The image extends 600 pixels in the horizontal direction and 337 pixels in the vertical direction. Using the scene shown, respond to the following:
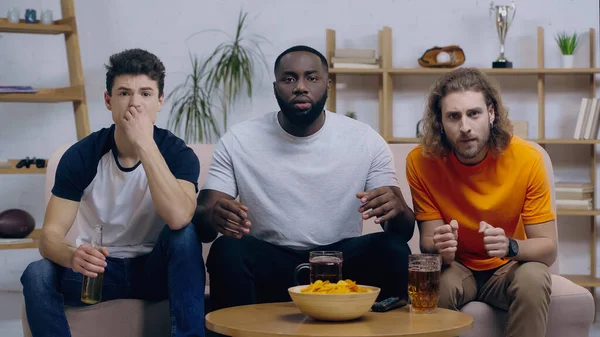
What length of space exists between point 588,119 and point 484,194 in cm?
220

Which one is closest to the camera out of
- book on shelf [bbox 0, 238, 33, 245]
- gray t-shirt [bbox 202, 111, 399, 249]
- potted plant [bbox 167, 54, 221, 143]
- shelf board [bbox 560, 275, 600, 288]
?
gray t-shirt [bbox 202, 111, 399, 249]

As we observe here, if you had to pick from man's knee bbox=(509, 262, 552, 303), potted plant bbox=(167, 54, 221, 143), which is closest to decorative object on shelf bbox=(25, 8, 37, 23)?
potted plant bbox=(167, 54, 221, 143)

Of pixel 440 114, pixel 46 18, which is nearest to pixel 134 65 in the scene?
pixel 440 114

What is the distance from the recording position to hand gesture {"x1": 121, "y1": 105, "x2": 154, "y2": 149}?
7.67ft

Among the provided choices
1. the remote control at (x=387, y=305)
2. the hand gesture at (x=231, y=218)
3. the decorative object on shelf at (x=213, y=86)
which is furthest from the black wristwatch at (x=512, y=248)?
the decorative object on shelf at (x=213, y=86)

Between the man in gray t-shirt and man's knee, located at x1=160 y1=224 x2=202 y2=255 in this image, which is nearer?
man's knee, located at x1=160 y1=224 x2=202 y2=255

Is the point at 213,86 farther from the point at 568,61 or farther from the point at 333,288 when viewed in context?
the point at 333,288

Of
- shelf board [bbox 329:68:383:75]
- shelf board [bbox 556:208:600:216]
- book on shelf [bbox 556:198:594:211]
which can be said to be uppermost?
shelf board [bbox 329:68:383:75]

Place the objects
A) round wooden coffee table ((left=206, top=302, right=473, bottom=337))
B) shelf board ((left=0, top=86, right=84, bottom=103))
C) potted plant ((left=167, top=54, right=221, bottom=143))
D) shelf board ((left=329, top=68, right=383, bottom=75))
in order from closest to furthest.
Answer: round wooden coffee table ((left=206, top=302, right=473, bottom=337)) < shelf board ((left=0, top=86, right=84, bottom=103)) < shelf board ((left=329, top=68, right=383, bottom=75)) < potted plant ((left=167, top=54, right=221, bottom=143))

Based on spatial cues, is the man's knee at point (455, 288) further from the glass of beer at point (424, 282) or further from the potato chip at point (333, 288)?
the potato chip at point (333, 288)

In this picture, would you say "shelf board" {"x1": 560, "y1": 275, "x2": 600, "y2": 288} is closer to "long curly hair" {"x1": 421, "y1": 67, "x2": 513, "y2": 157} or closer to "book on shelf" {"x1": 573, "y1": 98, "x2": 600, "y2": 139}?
"book on shelf" {"x1": 573, "y1": 98, "x2": 600, "y2": 139}

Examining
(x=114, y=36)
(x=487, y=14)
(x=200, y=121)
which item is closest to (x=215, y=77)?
(x=200, y=121)

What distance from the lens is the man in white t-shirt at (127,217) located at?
6.99 feet

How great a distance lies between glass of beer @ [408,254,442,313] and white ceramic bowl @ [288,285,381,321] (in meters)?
0.15
